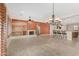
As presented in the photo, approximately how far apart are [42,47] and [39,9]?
855 millimetres

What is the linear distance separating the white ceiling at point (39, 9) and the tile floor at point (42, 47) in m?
0.49

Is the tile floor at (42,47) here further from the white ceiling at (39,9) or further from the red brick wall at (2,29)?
the white ceiling at (39,9)

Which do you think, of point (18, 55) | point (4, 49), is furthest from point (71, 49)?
point (4, 49)

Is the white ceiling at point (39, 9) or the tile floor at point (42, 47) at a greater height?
the white ceiling at point (39, 9)

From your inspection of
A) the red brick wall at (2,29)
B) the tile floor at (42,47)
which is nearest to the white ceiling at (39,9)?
the red brick wall at (2,29)

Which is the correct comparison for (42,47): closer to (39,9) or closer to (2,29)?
(39,9)

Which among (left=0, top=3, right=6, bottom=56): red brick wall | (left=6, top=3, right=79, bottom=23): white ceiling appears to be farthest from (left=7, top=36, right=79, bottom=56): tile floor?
(left=6, top=3, right=79, bottom=23): white ceiling

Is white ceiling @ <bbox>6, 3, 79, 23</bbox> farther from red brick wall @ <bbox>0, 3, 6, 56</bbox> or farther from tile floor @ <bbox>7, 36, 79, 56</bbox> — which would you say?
tile floor @ <bbox>7, 36, 79, 56</bbox>

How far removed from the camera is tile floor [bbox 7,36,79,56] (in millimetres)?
3857

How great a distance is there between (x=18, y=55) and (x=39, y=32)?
0.70 metres

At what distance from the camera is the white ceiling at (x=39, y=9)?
383 centimetres

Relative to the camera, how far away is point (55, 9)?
12.7ft

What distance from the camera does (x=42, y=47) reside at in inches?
154

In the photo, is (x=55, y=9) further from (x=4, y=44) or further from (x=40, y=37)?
(x=4, y=44)
